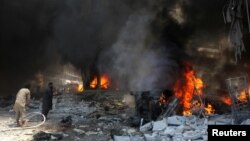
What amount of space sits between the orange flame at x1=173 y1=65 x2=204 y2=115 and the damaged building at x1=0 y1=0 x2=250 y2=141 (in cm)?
7

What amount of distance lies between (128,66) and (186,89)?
3.47m

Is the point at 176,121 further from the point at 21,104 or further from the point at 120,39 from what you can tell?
the point at 120,39

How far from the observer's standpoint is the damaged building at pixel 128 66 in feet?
39.0

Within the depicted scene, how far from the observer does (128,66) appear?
17828 mm

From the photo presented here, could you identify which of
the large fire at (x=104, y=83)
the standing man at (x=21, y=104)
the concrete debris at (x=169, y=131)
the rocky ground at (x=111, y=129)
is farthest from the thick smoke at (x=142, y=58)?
the large fire at (x=104, y=83)

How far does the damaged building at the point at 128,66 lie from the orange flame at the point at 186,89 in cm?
7

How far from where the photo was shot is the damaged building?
1189 centimetres

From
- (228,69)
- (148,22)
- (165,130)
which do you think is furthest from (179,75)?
(228,69)

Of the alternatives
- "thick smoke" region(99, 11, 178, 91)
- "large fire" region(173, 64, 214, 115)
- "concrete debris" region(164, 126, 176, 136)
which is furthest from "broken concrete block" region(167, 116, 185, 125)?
"thick smoke" region(99, 11, 178, 91)

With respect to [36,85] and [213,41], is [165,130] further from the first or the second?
[36,85]

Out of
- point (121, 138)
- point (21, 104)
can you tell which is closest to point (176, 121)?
point (121, 138)

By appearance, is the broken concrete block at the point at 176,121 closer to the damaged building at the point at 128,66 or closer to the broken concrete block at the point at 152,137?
the damaged building at the point at 128,66

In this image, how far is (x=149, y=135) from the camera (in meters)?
10.8

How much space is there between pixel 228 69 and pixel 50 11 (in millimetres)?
15388
